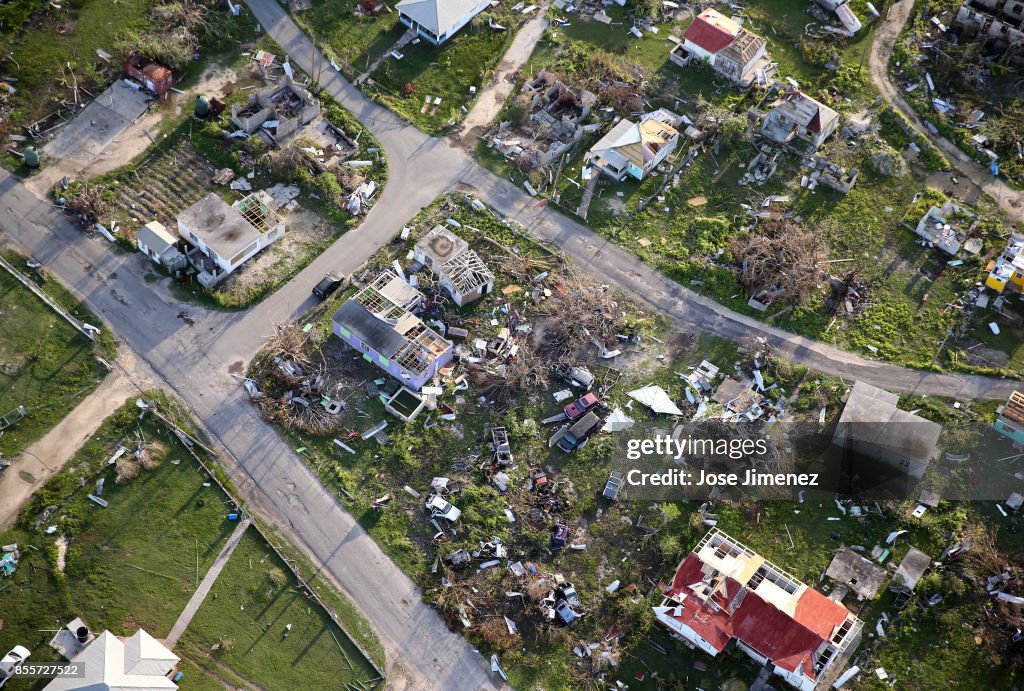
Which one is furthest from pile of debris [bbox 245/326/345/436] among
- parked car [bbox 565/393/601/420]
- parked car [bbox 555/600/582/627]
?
parked car [bbox 555/600/582/627]

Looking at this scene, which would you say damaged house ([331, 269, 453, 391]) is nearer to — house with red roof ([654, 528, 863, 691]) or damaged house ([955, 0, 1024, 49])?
house with red roof ([654, 528, 863, 691])

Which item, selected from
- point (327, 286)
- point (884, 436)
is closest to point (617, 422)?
point (884, 436)

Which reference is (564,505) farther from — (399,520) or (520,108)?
(520,108)

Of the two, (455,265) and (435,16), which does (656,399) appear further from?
(435,16)

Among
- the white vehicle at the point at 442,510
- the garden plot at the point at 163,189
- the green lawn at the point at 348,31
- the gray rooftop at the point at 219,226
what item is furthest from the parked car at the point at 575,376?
the green lawn at the point at 348,31

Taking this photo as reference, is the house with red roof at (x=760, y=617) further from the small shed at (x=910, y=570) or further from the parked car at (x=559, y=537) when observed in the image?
the parked car at (x=559, y=537)

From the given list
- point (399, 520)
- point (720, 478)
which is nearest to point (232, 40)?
point (399, 520)
